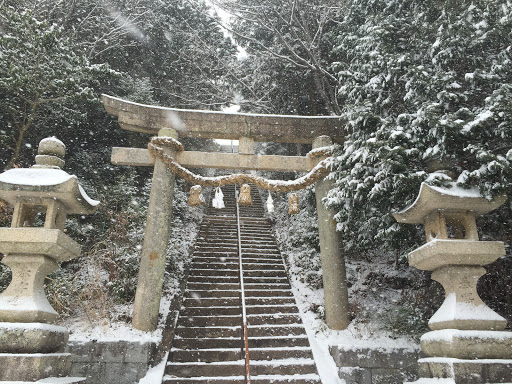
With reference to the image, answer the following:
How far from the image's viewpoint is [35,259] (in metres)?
4.43

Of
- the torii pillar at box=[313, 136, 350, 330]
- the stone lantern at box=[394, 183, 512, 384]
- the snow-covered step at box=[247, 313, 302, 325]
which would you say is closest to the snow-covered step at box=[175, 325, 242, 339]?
the snow-covered step at box=[247, 313, 302, 325]

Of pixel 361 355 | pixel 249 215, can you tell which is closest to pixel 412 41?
pixel 361 355

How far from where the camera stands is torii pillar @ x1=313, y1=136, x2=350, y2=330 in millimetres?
6438

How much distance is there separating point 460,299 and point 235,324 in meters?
4.31

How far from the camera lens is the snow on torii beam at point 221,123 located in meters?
7.16

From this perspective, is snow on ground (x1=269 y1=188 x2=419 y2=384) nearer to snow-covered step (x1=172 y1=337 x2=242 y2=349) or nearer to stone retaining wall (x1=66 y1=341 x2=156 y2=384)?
snow-covered step (x1=172 y1=337 x2=242 y2=349)

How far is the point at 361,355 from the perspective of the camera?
5.57 metres

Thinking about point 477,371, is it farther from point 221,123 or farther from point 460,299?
point 221,123

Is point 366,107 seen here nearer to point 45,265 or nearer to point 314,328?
point 314,328

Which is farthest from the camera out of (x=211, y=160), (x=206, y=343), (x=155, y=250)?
(x=211, y=160)

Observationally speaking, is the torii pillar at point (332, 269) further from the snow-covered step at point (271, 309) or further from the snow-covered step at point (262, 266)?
the snow-covered step at point (262, 266)

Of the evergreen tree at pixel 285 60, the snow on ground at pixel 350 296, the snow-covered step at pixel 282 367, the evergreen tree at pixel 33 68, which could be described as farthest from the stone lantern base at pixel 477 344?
the evergreen tree at pixel 33 68

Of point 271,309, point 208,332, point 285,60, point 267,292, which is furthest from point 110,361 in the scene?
point 285,60

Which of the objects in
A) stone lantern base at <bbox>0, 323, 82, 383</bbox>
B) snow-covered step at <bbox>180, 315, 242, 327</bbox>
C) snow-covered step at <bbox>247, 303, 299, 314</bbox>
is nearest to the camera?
stone lantern base at <bbox>0, 323, 82, 383</bbox>
